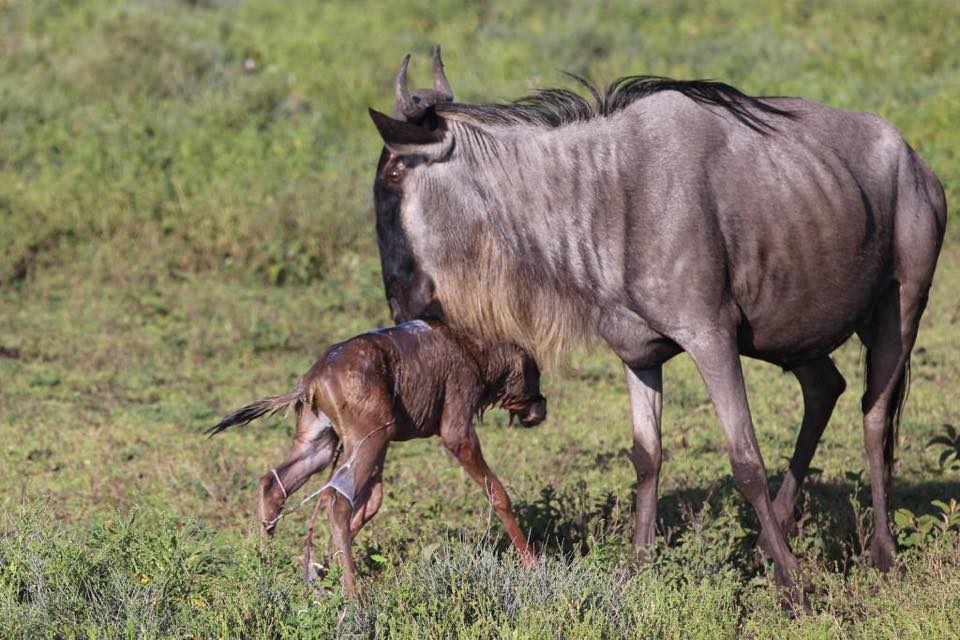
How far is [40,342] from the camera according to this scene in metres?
9.78

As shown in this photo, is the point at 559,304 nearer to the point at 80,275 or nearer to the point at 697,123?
the point at 697,123

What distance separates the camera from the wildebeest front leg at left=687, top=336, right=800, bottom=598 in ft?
17.7

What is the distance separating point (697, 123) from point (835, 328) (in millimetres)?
1114

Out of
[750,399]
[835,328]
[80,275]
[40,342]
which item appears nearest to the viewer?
[835,328]

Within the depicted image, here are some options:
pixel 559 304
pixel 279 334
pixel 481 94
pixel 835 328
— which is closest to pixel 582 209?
pixel 559 304

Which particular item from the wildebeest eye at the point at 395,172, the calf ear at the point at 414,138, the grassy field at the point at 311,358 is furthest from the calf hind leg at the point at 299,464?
the calf ear at the point at 414,138

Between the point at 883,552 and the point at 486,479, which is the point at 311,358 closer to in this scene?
the point at 486,479

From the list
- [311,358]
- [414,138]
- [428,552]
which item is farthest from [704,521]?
[311,358]

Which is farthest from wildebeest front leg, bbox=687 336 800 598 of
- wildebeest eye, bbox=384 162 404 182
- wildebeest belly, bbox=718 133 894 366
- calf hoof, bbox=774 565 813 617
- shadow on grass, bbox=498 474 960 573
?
wildebeest eye, bbox=384 162 404 182

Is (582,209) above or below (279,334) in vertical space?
above

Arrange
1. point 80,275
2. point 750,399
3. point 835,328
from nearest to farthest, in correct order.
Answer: point 835,328
point 750,399
point 80,275

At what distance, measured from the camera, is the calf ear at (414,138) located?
5387 mm

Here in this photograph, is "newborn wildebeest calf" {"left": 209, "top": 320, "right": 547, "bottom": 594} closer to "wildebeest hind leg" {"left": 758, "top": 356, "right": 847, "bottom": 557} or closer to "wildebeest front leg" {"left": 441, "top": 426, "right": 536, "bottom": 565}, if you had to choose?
"wildebeest front leg" {"left": 441, "top": 426, "right": 536, "bottom": 565}

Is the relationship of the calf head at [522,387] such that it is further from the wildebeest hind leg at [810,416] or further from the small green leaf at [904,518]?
the small green leaf at [904,518]
